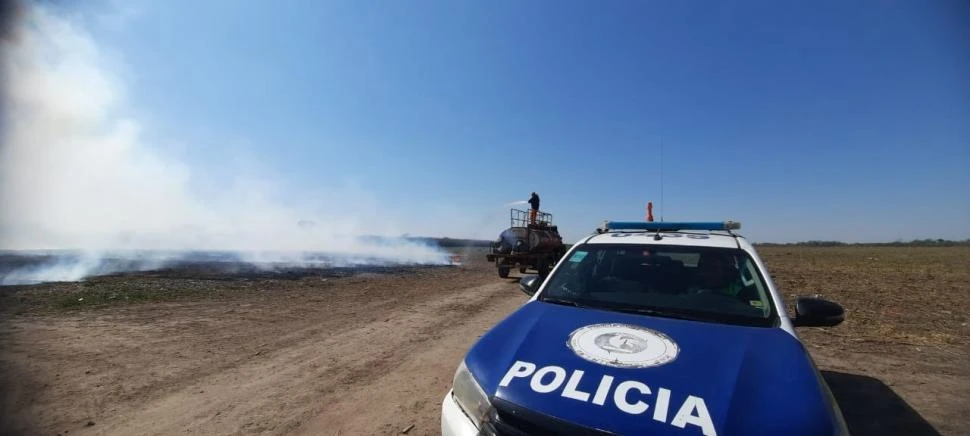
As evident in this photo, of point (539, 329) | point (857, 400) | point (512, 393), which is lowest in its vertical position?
point (857, 400)

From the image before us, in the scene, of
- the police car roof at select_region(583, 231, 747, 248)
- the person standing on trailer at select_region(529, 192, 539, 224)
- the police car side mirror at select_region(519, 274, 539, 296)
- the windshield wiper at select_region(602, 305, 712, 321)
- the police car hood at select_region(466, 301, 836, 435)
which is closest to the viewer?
the police car hood at select_region(466, 301, 836, 435)

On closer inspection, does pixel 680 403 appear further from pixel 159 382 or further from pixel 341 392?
pixel 159 382

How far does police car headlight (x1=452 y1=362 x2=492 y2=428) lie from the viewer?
2.24 metres

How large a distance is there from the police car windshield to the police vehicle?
0.04 feet

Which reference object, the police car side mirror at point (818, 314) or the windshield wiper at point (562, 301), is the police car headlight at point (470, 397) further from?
the police car side mirror at point (818, 314)

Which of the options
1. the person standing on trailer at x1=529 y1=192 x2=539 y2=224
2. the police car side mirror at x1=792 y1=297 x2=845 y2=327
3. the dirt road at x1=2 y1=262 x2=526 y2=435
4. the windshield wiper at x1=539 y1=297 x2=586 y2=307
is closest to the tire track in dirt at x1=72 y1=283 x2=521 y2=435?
the dirt road at x1=2 y1=262 x2=526 y2=435

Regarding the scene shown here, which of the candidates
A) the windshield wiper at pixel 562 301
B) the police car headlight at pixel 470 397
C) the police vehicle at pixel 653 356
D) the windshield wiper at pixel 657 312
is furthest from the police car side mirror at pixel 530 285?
the police car headlight at pixel 470 397

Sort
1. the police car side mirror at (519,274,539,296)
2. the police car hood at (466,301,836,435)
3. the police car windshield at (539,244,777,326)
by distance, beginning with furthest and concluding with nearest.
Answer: the police car side mirror at (519,274,539,296) < the police car windshield at (539,244,777,326) < the police car hood at (466,301,836,435)

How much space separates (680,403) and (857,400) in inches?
168

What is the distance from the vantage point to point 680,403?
6.29 feet

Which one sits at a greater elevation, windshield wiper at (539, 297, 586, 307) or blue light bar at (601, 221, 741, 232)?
blue light bar at (601, 221, 741, 232)

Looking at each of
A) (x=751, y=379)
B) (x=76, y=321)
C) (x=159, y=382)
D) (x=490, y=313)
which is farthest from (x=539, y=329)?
(x=76, y=321)

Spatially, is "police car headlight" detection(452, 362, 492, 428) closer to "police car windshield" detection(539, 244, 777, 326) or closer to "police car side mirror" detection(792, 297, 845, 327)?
"police car windshield" detection(539, 244, 777, 326)

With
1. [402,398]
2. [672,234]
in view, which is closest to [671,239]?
[672,234]
